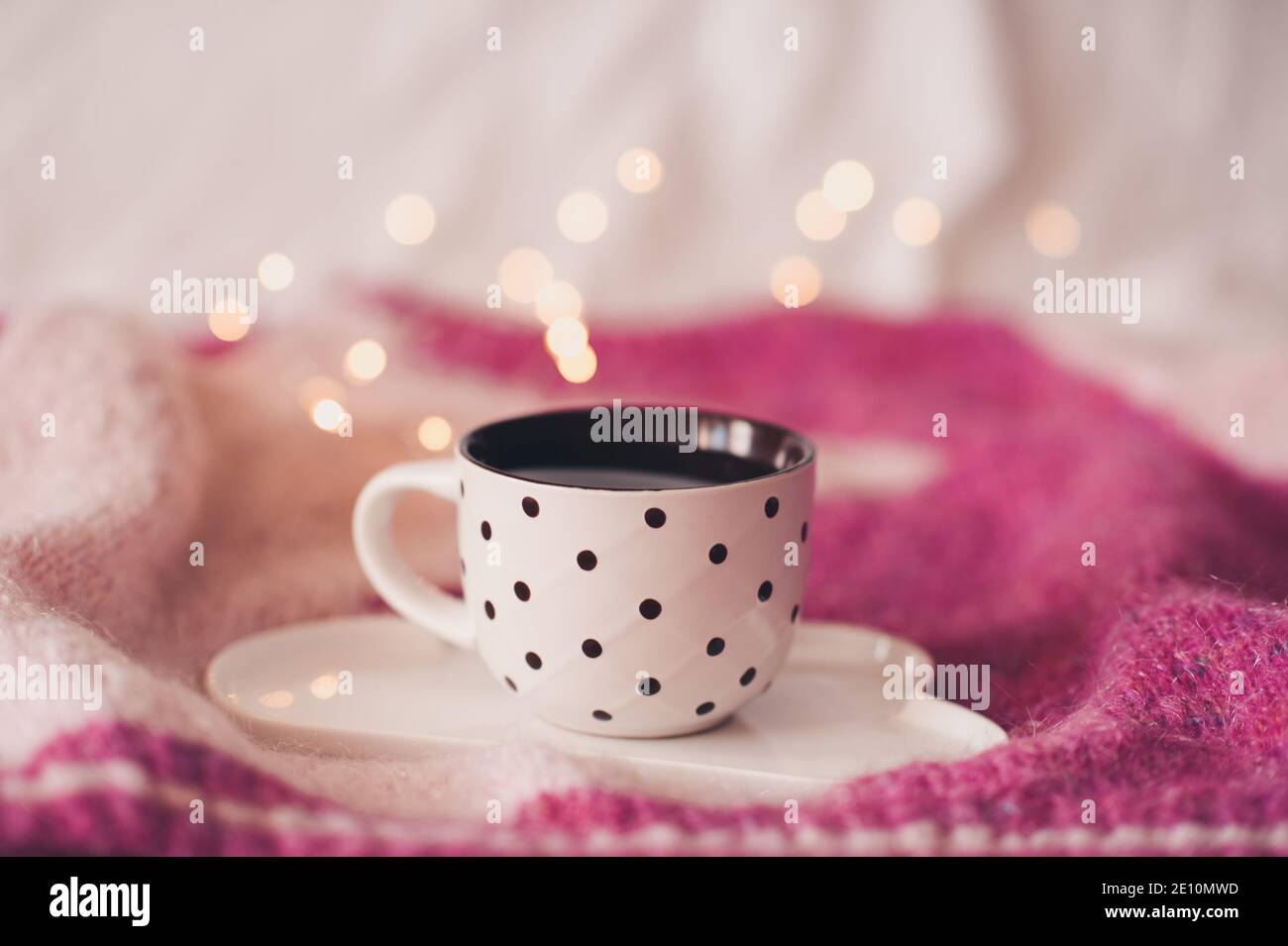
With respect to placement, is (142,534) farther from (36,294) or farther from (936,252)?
(936,252)

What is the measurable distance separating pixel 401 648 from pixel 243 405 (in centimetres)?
27

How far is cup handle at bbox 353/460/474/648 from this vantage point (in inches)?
25.6

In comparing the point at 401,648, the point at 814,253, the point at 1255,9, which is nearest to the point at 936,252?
the point at 814,253

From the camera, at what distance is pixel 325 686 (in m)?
0.67

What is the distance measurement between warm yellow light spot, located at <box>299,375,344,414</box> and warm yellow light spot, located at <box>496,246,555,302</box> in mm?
454

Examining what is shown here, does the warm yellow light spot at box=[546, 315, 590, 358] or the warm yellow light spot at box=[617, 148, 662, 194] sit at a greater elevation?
the warm yellow light spot at box=[617, 148, 662, 194]

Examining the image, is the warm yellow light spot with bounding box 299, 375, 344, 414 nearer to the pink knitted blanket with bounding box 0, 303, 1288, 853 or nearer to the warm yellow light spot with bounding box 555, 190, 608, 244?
the pink knitted blanket with bounding box 0, 303, 1288, 853

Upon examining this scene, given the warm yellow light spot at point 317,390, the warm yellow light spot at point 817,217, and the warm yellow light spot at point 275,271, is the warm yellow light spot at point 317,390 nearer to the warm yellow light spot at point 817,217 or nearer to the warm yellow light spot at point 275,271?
the warm yellow light spot at point 275,271

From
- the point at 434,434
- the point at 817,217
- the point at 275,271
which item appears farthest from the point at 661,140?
the point at 434,434

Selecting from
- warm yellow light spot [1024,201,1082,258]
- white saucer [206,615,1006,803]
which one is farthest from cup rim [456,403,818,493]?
warm yellow light spot [1024,201,1082,258]

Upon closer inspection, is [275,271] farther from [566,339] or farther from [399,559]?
[399,559]

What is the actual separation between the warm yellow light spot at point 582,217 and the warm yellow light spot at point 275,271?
31 cm

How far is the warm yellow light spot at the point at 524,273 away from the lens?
144 centimetres
